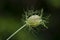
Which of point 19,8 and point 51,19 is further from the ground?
point 19,8

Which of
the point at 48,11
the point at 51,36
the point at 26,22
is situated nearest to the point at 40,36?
the point at 51,36

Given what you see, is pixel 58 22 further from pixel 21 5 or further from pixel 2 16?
pixel 2 16

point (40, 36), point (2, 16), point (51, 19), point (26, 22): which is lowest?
point (26, 22)

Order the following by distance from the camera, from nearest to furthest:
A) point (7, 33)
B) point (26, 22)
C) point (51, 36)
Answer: point (26, 22) → point (7, 33) → point (51, 36)

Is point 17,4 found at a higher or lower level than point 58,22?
higher

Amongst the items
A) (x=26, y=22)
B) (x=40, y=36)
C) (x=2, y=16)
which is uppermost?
(x=2, y=16)

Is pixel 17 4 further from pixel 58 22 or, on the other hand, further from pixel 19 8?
pixel 58 22

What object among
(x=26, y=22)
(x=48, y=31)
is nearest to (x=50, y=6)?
(x=48, y=31)

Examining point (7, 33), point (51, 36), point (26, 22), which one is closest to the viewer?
point (26, 22)

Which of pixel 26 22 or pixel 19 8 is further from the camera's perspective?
pixel 19 8
